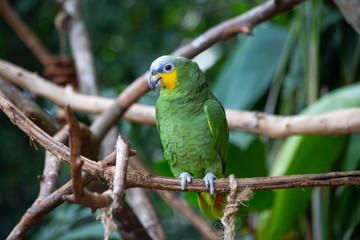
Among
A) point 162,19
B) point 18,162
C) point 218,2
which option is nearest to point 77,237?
point 18,162

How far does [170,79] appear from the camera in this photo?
0.96 meters

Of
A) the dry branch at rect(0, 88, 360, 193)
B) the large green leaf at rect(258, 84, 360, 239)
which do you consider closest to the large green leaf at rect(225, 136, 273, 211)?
the large green leaf at rect(258, 84, 360, 239)

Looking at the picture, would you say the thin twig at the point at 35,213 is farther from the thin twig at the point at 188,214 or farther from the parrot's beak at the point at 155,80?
the thin twig at the point at 188,214

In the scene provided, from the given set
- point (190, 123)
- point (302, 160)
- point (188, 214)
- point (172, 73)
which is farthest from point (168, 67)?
point (188, 214)

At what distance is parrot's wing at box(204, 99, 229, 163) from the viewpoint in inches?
37.0

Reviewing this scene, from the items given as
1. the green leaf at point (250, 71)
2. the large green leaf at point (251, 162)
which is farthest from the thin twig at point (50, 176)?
the green leaf at point (250, 71)

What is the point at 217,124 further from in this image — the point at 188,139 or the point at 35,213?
the point at 35,213

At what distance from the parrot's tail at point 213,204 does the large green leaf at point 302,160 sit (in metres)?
0.37

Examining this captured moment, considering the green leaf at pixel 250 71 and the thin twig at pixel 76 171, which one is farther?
the green leaf at pixel 250 71

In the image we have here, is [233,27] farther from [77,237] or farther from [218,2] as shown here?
[218,2]

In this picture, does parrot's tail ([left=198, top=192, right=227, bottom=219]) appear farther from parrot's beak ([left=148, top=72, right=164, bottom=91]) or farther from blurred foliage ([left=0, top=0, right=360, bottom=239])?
parrot's beak ([left=148, top=72, right=164, bottom=91])

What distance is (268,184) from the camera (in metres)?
0.69

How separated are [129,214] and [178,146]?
0.77ft

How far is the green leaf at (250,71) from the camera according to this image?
178 cm
